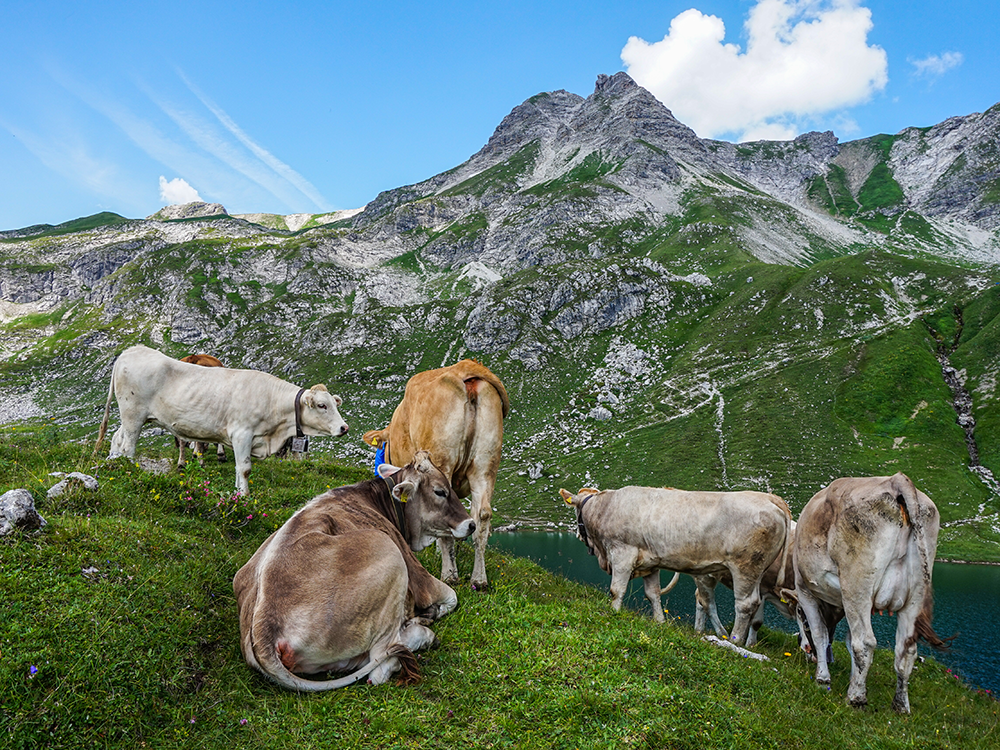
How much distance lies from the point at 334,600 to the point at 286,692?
3.29 feet

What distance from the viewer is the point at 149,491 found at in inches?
326

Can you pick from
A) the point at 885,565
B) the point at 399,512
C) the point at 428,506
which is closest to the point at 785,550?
the point at 885,565

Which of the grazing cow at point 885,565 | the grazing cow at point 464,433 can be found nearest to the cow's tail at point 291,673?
the grazing cow at point 464,433

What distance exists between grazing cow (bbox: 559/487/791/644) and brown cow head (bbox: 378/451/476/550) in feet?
14.2

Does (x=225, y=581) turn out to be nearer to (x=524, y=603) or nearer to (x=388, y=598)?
(x=388, y=598)

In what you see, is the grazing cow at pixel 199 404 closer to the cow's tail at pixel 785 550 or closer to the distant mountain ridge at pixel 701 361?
the cow's tail at pixel 785 550

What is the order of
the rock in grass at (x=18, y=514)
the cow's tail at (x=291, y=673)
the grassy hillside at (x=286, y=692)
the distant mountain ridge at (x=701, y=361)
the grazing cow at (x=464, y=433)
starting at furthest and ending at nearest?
the distant mountain ridge at (x=701, y=361) < the grazing cow at (x=464, y=433) < the rock in grass at (x=18, y=514) < the cow's tail at (x=291, y=673) < the grassy hillside at (x=286, y=692)

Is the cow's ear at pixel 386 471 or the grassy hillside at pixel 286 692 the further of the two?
the cow's ear at pixel 386 471

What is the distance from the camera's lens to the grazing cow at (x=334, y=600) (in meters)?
5.24

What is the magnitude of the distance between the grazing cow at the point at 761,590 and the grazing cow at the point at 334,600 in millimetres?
7443

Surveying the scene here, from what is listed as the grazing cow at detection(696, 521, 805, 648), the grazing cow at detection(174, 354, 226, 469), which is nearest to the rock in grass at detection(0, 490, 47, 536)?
the grazing cow at detection(174, 354, 226, 469)

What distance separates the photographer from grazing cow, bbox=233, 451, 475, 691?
17.2 ft

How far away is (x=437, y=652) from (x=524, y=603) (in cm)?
202

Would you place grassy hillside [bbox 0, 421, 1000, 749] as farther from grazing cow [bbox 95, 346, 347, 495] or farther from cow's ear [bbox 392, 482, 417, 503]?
grazing cow [bbox 95, 346, 347, 495]
